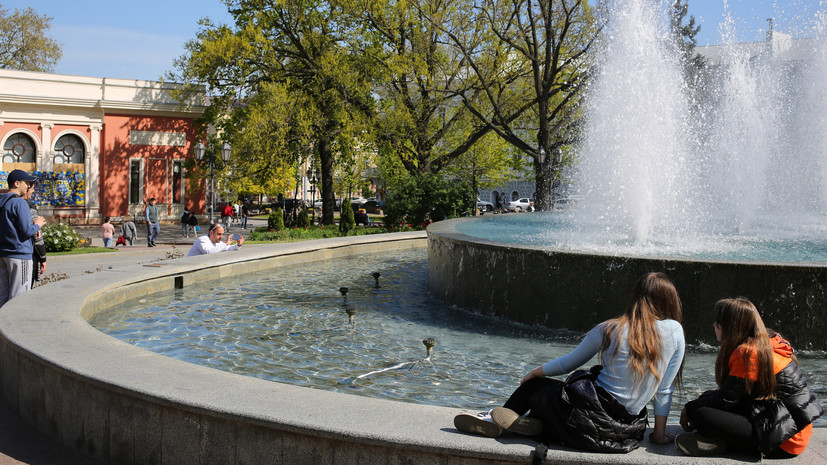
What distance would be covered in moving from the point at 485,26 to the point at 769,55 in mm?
11434

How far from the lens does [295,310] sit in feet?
32.8

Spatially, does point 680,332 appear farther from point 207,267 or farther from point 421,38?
point 421,38

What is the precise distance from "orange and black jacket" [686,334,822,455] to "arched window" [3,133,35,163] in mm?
39826

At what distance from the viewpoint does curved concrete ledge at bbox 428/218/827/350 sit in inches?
304

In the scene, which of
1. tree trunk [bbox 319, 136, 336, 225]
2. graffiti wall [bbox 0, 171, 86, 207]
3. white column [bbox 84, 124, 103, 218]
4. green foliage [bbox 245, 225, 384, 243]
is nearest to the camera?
green foliage [bbox 245, 225, 384, 243]

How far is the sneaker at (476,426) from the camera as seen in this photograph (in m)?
3.94

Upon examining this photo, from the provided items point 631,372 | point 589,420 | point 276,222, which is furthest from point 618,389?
point 276,222

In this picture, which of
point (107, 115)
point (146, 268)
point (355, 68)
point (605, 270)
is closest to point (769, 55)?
point (355, 68)

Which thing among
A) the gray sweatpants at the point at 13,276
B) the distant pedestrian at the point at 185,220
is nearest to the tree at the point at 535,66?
the distant pedestrian at the point at 185,220

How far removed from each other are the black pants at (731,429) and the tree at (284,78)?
26.8m

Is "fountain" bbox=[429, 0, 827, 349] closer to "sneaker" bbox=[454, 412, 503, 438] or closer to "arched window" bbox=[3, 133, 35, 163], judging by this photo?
"sneaker" bbox=[454, 412, 503, 438]

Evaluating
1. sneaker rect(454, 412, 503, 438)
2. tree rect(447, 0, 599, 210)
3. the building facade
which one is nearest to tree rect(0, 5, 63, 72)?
the building facade

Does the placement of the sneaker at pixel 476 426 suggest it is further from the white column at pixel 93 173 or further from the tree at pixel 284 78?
the white column at pixel 93 173

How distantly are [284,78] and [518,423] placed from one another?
29903mm
